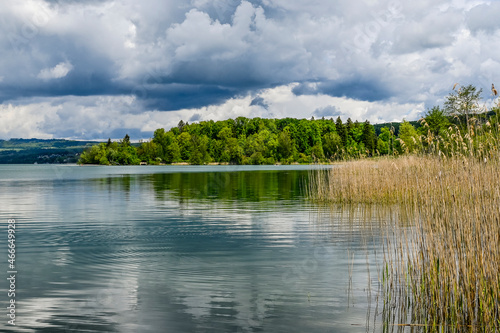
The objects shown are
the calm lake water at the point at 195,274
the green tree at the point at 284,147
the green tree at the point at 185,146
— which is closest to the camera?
the calm lake water at the point at 195,274

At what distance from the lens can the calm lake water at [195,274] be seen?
21.2 ft

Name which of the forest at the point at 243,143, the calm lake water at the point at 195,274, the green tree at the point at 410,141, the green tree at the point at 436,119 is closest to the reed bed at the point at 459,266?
the calm lake water at the point at 195,274

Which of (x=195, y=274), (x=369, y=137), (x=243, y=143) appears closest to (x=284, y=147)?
(x=243, y=143)

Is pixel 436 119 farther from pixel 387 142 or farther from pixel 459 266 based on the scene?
pixel 459 266

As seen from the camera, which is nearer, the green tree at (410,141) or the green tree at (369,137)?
the green tree at (410,141)

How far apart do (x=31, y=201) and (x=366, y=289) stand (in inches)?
868

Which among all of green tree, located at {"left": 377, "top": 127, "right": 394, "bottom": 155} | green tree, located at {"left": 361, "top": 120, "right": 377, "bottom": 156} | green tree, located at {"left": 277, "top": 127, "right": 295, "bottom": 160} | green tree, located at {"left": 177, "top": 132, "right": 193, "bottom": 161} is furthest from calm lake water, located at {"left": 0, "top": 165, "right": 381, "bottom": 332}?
green tree, located at {"left": 361, "top": 120, "right": 377, "bottom": 156}

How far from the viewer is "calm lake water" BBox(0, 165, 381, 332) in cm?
646

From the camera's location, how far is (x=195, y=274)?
9078 millimetres

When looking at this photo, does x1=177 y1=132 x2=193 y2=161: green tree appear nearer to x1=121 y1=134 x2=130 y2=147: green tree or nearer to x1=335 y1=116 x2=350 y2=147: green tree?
x1=121 y1=134 x2=130 y2=147: green tree

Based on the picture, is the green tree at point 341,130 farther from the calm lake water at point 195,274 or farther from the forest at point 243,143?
the calm lake water at point 195,274

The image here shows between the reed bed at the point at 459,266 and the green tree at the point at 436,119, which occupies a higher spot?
the green tree at the point at 436,119

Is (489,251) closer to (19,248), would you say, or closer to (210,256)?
(210,256)

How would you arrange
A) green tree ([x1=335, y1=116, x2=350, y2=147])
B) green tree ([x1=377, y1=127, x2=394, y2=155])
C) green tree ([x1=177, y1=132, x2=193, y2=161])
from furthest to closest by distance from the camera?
1. green tree ([x1=335, y1=116, x2=350, y2=147])
2. green tree ([x1=177, y1=132, x2=193, y2=161])
3. green tree ([x1=377, y1=127, x2=394, y2=155])
